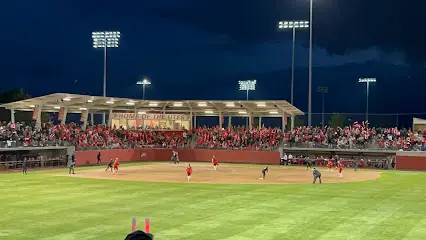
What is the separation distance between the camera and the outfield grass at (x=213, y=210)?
58.5ft

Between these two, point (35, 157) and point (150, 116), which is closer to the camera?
point (35, 157)

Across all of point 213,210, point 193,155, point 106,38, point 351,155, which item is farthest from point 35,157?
point 351,155

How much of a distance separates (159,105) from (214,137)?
350 inches

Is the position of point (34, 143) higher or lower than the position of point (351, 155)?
higher

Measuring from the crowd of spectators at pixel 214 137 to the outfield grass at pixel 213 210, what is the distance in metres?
16.5

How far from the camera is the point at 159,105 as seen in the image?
226 ft

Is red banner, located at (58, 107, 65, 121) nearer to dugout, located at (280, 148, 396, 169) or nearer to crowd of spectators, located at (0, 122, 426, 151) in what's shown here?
crowd of spectators, located at (0, 122, 426, 151)

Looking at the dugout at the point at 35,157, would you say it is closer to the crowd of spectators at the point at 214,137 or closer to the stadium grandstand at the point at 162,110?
the crowd of spectators at the point at 214,137

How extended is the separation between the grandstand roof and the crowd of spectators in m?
2.48

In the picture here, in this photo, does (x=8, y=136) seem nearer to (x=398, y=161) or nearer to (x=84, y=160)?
(x=84, y=160)

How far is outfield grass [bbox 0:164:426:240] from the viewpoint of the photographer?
17.8m

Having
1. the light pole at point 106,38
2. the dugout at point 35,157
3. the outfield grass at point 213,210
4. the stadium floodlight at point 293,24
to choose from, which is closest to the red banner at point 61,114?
the dugout at point 35,157

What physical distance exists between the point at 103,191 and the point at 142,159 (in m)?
33.0

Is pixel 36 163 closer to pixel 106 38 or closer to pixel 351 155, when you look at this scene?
pixel 106 38
